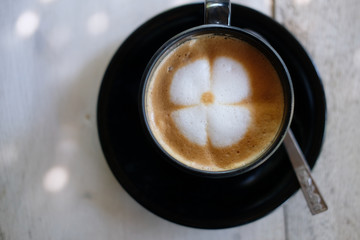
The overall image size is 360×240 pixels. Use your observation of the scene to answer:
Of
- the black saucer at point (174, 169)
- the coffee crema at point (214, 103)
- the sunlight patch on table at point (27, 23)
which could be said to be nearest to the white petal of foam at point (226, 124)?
the coffee crema at point (214, 103)

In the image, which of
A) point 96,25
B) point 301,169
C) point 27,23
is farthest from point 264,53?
point 27,23

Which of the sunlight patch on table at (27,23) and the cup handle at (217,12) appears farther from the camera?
the sunlight patch on table at (27,23)

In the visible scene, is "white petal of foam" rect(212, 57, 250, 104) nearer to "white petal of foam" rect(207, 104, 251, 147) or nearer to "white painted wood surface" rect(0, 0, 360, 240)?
"white petal of foam" rect(207, 104, 251, 147)

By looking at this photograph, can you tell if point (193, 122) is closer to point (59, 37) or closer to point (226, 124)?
point (226, 124)

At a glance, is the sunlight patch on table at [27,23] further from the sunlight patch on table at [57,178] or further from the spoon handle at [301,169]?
the spoon handle at [301,169]

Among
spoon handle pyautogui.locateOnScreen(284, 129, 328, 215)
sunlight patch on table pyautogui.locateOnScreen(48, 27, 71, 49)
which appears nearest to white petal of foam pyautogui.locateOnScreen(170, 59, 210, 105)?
spoon handle pyautogui.locateOnScreen(284, 129, 328, 215)
